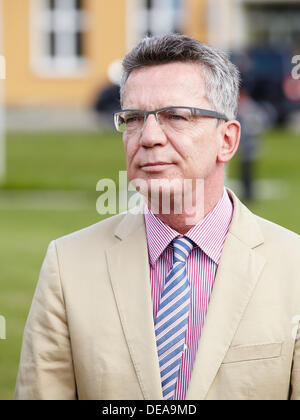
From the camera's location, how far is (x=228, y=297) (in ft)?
9.10

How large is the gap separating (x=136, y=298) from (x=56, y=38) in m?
33.2

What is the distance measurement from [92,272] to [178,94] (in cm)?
55

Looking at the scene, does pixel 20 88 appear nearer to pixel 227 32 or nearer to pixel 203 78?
pixel 227 32

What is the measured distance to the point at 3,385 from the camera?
19.5ft

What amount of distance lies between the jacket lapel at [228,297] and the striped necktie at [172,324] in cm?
7

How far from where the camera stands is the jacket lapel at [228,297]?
107 inches

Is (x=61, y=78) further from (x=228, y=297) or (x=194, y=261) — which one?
(x=228, y=297)

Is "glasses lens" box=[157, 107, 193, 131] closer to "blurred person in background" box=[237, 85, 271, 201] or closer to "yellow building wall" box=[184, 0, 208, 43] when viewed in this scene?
"blurred person in background" box=[237, 85, 271, 201]

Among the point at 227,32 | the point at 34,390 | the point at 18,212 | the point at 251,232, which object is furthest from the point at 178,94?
the point at 227,32

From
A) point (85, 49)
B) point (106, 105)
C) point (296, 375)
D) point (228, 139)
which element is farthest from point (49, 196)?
point (85, 49)

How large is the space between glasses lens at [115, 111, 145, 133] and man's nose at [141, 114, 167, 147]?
32 mm

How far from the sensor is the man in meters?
2.74

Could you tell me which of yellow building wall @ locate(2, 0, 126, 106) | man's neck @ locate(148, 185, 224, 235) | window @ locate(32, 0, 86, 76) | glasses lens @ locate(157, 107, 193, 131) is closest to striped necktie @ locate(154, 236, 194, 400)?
man's neck @ locate(148, 185, 224, 235)

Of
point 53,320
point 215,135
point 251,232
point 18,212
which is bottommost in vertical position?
point 18,212
